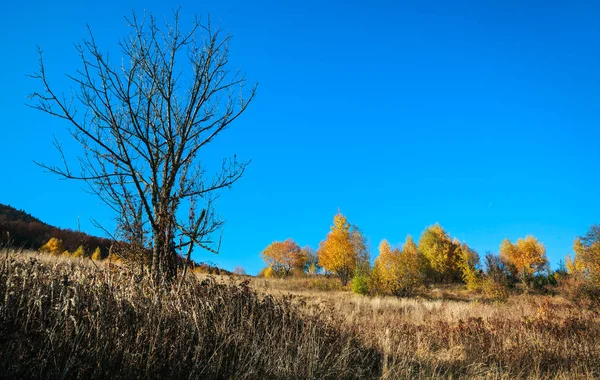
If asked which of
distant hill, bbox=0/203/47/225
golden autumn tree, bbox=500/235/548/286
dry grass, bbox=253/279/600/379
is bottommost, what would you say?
dry grass, bbox=253/279/600/379

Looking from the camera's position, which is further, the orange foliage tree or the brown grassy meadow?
the orange foliage tree

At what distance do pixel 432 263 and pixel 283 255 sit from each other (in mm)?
35069

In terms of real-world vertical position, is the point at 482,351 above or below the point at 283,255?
below

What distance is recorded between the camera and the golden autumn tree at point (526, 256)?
59062mm

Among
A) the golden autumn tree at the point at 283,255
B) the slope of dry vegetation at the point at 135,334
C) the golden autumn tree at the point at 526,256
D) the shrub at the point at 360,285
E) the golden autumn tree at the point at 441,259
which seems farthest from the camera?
the golden autumn tree at the point at 283,255

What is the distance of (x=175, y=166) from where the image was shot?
568cm

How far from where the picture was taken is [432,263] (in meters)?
51.5

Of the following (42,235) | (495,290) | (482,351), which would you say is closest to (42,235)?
(42,235)

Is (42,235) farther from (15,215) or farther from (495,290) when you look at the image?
(495,290)

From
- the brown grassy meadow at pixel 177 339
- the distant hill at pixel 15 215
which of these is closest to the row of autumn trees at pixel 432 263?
the brown grassy meadow at pixel 177 339

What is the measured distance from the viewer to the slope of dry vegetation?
3.02 metres

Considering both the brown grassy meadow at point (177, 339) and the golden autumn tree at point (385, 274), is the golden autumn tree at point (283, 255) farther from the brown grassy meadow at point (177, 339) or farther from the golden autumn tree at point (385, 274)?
the brown grassy meadow at point (177, 339)

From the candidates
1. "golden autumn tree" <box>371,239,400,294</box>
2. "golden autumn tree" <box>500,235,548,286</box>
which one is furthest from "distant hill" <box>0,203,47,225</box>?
"golden autumn tree" <box>500,235,548,286</box>

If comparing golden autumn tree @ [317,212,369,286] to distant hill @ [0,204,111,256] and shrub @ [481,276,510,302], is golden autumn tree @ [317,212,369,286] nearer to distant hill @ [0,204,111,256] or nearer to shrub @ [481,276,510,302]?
shrub @ [481,276,510,302]
